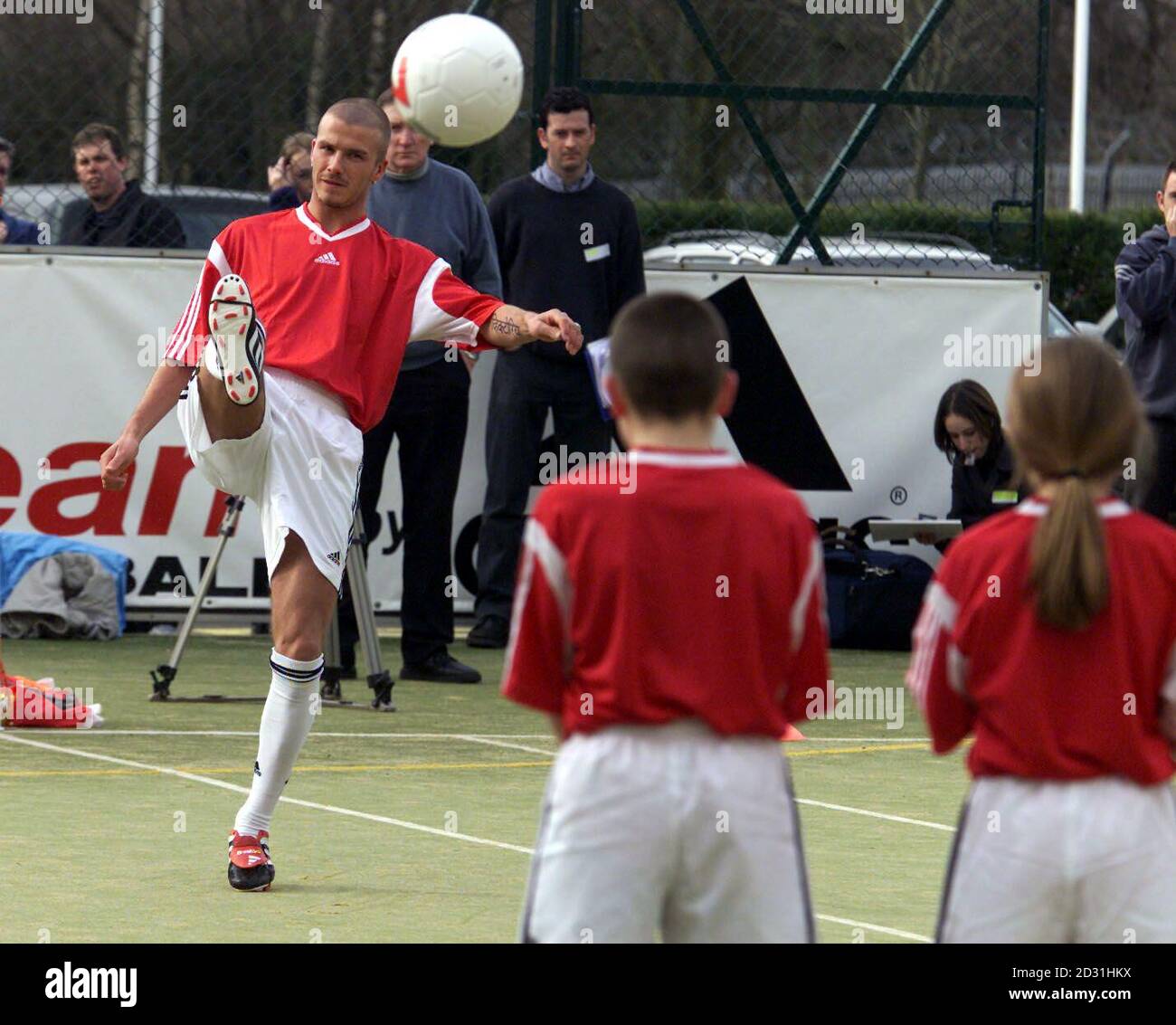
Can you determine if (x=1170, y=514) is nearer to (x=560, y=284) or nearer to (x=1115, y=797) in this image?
(x=560, y=284)

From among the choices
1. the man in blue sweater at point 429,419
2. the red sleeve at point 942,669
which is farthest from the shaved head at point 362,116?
the man in blue sweater at point 429,419

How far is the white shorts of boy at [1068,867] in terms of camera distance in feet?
11.6

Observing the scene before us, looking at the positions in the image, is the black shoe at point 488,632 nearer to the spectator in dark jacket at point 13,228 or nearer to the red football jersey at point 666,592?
the spectator in dark jacket at point 13,228

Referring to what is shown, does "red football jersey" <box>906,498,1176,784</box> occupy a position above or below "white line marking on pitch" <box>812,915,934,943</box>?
above

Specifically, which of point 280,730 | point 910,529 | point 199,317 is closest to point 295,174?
point 910,529

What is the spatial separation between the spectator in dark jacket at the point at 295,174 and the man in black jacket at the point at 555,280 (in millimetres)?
979

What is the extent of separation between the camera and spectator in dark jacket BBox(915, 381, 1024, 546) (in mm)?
11703

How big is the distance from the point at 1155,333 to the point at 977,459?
5.43 ft

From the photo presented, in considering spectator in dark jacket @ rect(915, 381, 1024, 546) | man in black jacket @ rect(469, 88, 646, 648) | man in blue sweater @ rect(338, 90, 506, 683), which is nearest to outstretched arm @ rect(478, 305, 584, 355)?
man in blue sweater @ rect(338, 90, 506, 683)

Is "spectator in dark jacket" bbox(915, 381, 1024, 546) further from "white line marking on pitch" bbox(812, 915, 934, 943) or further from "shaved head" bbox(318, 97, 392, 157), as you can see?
"white line marking on pitch" bbox(812, 915, 934, 943)

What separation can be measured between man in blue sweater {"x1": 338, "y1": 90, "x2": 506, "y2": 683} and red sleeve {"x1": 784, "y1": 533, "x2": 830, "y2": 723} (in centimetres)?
704

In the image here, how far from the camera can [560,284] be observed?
11.6 metres
